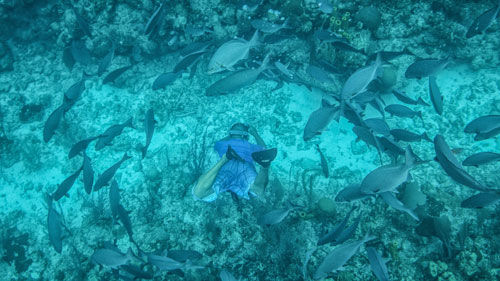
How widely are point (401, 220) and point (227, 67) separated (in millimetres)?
3637

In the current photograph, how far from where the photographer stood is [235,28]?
6.24 metres

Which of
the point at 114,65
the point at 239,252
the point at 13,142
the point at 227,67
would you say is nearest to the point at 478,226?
the point at 239,252

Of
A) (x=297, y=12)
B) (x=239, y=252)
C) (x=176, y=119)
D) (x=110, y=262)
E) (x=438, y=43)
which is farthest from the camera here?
(x=176, y=119)

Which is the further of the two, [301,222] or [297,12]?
[297,12]

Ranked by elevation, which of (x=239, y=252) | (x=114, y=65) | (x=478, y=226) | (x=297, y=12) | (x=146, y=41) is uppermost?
(x=297, y=12)

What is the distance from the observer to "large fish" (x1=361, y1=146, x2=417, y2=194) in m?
3.18

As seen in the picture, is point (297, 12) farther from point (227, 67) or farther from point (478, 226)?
point (478, 226)

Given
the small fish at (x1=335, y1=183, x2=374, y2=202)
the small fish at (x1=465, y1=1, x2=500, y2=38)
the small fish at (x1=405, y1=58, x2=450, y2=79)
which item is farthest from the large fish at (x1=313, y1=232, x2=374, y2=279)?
the small fish at (x1=465, y1=1, x2=500, y2=38)

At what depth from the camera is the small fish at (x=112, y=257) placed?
3.67 m

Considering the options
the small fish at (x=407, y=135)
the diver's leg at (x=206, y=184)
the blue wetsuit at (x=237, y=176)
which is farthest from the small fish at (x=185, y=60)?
the small fish at (x=407, y=135)

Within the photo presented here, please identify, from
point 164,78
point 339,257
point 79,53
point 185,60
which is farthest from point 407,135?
point 79,53

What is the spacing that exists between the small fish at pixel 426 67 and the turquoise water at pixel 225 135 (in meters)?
0.69

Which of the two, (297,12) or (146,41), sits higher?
(297,12)

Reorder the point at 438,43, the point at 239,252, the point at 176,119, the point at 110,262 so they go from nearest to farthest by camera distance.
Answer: the point at 110,262, the point at 239,252, the point at 438,43, the point at 176,119
